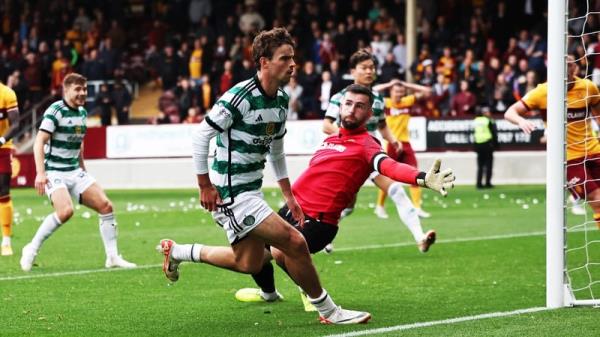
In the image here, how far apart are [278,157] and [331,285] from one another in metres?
2.68

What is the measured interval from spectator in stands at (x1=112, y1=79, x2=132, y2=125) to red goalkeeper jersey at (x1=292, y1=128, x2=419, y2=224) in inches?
933

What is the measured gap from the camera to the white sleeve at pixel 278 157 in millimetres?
8250

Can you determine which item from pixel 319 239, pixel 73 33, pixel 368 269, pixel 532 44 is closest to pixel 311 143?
pixel 532 44

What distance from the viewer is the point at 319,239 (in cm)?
902

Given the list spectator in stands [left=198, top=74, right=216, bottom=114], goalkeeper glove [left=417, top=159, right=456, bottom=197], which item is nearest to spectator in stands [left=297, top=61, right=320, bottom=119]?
spectator in stands [left=198, top=74, right=216, bottom=114]

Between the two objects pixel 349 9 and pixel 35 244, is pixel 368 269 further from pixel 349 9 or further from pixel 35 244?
pixel 349 9

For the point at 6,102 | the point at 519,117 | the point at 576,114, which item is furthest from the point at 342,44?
the point at 519,117

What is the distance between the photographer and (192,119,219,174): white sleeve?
7.65 meters

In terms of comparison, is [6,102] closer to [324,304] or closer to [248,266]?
[248,266]

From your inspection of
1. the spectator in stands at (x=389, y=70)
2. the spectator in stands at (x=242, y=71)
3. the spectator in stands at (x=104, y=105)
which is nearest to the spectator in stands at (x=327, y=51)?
the spectator in stands at (x=242, y=71)

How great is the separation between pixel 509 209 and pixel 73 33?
20787 millimetres

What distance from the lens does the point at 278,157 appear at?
8344 mm

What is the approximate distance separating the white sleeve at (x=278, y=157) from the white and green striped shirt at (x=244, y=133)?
0.49 ft

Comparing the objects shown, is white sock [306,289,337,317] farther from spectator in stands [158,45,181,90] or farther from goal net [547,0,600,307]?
spectator in stands [158,45,181,90]
